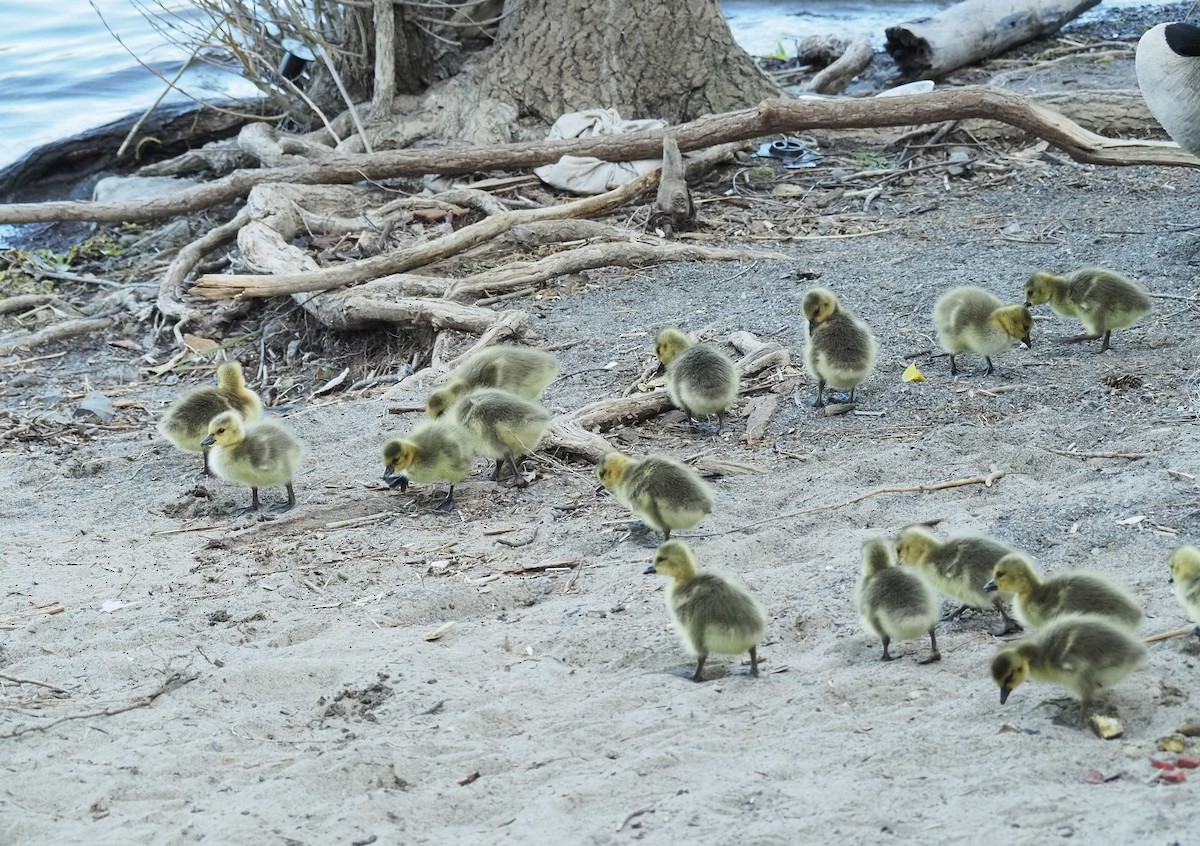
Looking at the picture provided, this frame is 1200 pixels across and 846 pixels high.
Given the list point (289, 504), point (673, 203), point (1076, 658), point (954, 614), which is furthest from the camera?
point (673, 203)

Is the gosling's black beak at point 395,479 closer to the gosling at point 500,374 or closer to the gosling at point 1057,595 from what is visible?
the gosling at point 500,374

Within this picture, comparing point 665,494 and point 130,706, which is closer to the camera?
point 130,706

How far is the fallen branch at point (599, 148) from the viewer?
11.1 meters

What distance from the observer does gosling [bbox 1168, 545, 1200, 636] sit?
160 inches

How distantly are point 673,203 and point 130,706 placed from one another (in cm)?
716

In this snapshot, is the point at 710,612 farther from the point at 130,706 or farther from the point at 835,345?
the point at 835,345

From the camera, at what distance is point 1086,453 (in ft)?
19.6

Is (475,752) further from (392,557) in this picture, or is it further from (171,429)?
(171,429)

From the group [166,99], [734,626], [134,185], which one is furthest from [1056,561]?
[166,99]

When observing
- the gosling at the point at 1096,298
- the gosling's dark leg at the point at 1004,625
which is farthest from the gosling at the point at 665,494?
the gosling at the point at 1096,298

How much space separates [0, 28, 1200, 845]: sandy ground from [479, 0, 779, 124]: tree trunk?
4.80 meters

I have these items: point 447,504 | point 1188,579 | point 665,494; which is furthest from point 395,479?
point 1188,579

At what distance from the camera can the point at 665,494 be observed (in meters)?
5.44

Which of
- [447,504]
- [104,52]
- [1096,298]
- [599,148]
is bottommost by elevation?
[447,504]
